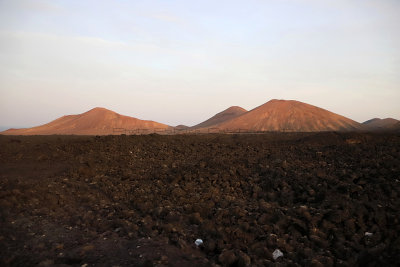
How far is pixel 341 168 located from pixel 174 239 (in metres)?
6.65

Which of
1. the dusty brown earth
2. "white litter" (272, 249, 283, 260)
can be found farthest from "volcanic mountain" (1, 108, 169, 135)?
"white litter" (272, 249, 283, 260)

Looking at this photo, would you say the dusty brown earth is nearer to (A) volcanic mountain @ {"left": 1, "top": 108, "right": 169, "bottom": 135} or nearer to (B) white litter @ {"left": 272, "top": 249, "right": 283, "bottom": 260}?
(B) white litter @ {"left": 272, "top": 249, "right": 283, "bottom": 260}

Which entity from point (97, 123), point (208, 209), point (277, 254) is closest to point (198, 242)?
point (277, 254)

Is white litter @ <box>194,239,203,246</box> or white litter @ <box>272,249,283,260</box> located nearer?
white litter @ <box>272,249,283,260</box>

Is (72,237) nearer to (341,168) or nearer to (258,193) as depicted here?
(258,193)

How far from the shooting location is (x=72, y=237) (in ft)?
19.3

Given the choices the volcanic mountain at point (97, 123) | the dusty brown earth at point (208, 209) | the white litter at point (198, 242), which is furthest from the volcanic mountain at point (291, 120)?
the white litter at point (198, 242)

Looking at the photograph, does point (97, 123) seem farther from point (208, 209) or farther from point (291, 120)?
point (208, 209)

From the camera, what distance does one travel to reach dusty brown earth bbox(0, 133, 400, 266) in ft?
16.6

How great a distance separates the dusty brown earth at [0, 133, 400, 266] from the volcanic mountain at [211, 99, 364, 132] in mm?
47479

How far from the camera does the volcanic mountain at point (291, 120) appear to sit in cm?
5812

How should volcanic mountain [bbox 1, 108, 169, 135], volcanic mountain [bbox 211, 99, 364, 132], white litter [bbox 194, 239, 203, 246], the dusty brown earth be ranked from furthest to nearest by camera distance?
volcanic mountain [bbox 1, 108, 169, 135]
volcanic mountain [bbox 211, 99, 364, 132]
white litter [bbox 194, 239, 203, 246]
the dusty brown earth

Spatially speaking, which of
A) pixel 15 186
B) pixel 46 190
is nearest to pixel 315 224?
pixel 46 190

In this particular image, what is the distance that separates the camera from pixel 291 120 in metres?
61.0
